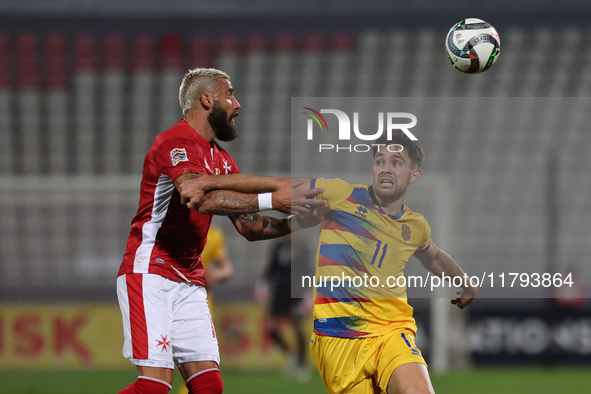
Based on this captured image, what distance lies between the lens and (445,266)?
4.35 meters

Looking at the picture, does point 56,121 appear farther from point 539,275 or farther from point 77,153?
point 539,275

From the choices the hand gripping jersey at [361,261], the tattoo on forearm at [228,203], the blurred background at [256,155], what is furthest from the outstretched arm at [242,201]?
the blurred background at [256,155]

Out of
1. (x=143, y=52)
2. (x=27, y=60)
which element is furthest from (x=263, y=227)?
(x=27, y=60)

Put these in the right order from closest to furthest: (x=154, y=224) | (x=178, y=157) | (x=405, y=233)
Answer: (x=178, y=157)
(x=154, y=224)
(x=405, y=233)

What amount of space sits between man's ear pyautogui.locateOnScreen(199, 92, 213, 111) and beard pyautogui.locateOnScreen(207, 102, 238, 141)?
0.03m

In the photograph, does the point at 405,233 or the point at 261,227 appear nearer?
the point at 405,233

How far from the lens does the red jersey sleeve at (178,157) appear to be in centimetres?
385

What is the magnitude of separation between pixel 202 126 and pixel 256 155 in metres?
7.65

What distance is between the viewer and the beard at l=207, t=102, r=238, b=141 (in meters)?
4.36

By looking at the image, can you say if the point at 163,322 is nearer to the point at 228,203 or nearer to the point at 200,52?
the point at 228,203

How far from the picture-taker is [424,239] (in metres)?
4.27

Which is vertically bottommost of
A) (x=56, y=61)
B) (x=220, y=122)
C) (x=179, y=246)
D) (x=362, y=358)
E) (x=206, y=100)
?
(x=362, y=358)

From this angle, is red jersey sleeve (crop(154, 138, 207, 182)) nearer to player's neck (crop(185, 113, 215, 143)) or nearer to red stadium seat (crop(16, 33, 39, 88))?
player's neck (crop(185, 113, 215, 143))

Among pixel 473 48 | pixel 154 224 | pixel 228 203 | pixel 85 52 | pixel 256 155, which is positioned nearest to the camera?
pixel 228 203
